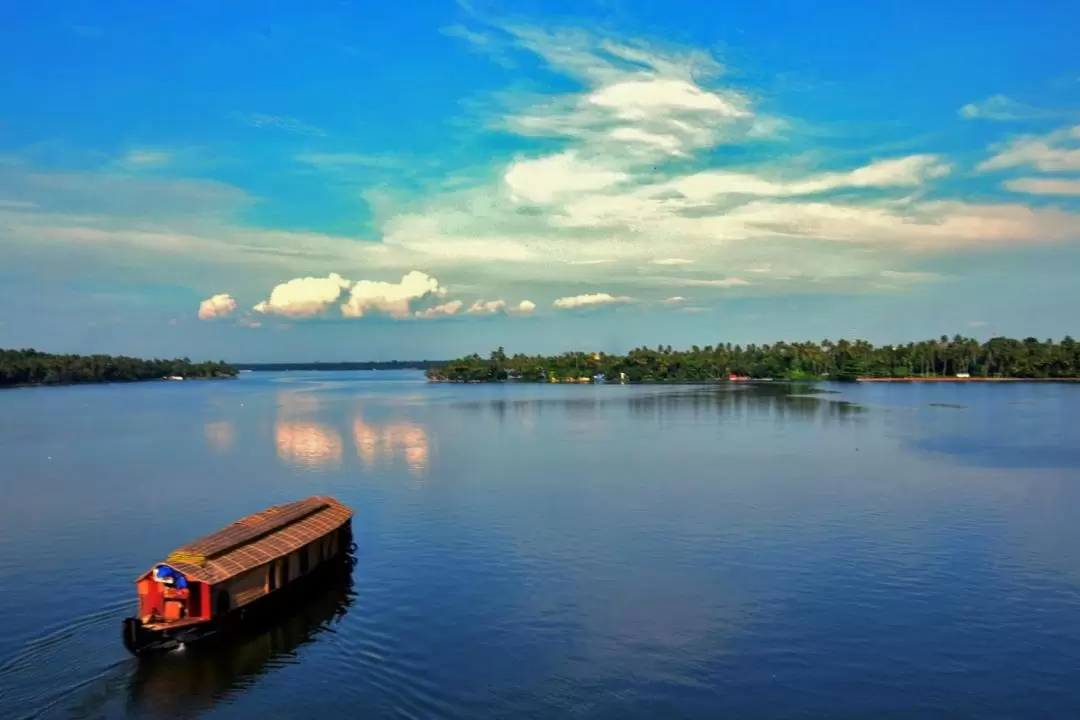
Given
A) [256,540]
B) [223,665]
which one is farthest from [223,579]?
[256,540]

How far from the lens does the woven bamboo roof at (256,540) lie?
28.8 metres

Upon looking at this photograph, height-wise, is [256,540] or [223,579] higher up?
[256,540]

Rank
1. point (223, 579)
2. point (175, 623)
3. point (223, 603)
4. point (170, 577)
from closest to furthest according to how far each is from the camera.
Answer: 1. point (175, 623)
2. point (170, 577)
3. point (223, 579)
4. point (223, 603)

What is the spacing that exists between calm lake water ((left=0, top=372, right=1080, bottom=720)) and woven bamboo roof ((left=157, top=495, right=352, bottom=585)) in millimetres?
2673

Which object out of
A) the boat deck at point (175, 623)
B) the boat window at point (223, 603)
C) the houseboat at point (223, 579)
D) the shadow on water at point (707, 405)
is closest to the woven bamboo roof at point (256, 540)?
the houseboat at point (223, 579)

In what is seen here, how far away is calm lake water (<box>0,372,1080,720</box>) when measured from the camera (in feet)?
81.9

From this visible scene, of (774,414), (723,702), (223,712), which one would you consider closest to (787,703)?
(723,702)

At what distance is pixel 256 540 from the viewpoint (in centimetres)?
3297

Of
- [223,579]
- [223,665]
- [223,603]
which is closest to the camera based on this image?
[223,665]

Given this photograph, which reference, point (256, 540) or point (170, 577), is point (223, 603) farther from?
point (256, 540)

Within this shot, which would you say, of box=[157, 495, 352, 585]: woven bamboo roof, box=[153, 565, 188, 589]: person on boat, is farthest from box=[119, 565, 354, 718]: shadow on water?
box=[157, 495, 352, 585]: woven bamboo roof

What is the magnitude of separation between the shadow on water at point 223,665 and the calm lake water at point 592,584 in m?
0.10

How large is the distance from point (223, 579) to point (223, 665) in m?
2.83

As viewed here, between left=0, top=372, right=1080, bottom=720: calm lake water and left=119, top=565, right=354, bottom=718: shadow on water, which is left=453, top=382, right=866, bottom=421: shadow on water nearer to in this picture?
left=0, top=372, right=1080, bottom=720: calm lake water
